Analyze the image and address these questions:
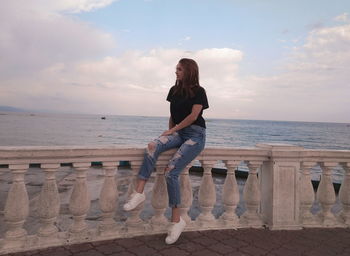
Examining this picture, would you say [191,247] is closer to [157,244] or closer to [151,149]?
[157,244]

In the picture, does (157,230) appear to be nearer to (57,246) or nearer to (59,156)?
(57,246)

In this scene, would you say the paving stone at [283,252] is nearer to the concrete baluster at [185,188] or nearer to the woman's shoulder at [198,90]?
the concrete baluster at [185,188]

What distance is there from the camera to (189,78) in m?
3.31

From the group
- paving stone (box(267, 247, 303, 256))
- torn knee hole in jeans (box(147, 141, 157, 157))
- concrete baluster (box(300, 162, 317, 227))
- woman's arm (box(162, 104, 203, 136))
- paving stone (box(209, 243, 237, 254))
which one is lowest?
paving stone (box(267, 247, 303, 256))

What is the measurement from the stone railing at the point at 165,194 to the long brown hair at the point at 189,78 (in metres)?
0.83

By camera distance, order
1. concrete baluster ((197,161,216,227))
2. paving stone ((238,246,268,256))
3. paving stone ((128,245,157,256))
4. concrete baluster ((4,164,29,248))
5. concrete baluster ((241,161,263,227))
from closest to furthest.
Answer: concrete baluster ((4,164,29,248)), paving stone ((128,245,157,256)), paving stone ((238,246,268,256)), concrete baluster ((197,161,216,227)), concrete baluster ((241,161,263,227))

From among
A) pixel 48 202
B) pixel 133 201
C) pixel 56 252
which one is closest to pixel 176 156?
pixel 133 201

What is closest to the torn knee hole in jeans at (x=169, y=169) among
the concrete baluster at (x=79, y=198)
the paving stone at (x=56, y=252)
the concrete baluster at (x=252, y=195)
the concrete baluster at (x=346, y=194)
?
Result: the concrete baluster at (x=79, y=198)

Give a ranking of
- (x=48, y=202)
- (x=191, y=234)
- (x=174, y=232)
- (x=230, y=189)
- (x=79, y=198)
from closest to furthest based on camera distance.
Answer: (x=48, y=202), (x=79, y=198), (x=174, y=232), (x=191, y=234), (x=230, y=189)

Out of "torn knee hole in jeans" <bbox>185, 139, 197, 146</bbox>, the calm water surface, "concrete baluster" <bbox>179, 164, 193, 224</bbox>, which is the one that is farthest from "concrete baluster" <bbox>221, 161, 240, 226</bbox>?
the calm water surface

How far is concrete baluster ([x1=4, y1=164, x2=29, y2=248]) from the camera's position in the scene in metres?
2.83

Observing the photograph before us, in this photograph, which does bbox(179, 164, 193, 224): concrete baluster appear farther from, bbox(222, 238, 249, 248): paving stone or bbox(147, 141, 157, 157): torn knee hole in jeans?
bbox(222, 238, 249, 248): paving stone

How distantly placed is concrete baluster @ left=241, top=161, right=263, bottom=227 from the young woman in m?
0.95

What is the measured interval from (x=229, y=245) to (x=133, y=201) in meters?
1.31
